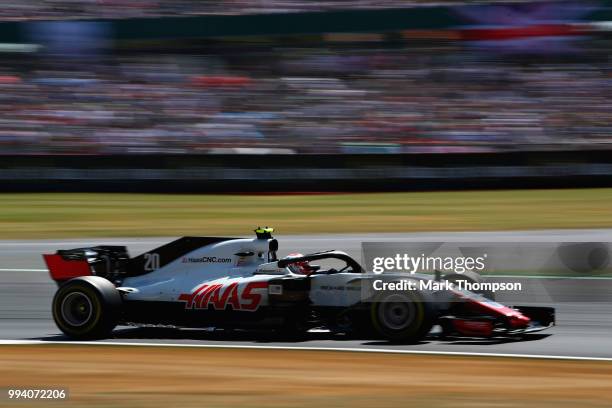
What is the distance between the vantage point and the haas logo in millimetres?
8656

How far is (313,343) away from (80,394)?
8.78 ft

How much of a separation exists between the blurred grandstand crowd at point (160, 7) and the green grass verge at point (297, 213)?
8767mm

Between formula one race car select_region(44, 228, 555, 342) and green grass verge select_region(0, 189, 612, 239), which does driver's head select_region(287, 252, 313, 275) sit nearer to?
formula one race car select_region(44, 228, 555, 342)

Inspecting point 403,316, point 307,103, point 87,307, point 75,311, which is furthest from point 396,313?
point 307,103

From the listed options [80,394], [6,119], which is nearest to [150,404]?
[80,394]

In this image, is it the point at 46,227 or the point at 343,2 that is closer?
the point at 46,227

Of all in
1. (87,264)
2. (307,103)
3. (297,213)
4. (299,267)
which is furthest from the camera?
(307,103)

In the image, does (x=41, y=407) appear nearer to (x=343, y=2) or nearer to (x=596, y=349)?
(x=596, y=349)

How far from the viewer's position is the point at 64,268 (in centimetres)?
925

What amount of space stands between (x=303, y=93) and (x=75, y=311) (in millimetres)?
18054

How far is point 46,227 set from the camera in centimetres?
1942

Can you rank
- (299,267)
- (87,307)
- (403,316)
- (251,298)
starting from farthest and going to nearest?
(299,267)
(87,307)
(251,298)
(403,316)

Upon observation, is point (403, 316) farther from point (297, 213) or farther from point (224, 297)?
point (297, 213)

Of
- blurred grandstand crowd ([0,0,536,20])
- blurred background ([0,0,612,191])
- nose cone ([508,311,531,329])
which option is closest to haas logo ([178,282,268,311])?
nose cone ([508,311,531,329])
